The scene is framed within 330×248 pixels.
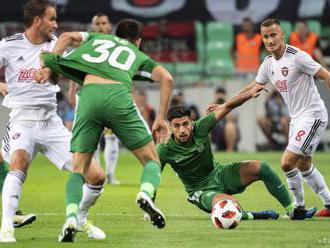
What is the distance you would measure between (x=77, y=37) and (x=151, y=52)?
18419 millimetres

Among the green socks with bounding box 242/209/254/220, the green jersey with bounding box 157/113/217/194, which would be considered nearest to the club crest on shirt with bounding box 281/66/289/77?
the green jersey with bounding box 157/113/217/194

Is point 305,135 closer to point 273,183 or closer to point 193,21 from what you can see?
point 273,183

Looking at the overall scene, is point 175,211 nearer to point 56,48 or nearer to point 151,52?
point 56,48

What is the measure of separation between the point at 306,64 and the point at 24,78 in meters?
3.28

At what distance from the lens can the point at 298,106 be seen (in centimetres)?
1199

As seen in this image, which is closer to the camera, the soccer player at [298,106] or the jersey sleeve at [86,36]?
the jersey sleeve at [86,36]

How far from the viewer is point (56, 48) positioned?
9055 millimetres

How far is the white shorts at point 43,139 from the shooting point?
394 inches

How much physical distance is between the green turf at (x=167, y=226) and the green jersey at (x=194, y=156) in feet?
1.50

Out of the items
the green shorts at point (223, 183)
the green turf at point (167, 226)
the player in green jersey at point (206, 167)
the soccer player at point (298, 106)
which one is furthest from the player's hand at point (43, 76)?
the soccer player at point (298, 106)

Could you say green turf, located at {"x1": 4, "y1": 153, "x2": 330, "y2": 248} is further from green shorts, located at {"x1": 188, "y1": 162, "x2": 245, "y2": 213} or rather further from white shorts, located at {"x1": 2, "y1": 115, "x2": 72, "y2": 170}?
white shorts, located at {"x1": 2, "y1": 115, "x2": 72, "y2": 170}

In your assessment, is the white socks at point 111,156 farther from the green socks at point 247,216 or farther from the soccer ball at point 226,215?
the soccer ball at point 226,215

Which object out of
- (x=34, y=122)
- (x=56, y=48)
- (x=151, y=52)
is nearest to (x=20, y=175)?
(x=34, y=122)

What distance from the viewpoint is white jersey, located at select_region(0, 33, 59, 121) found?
1018 centimetres
